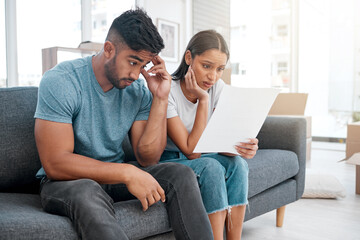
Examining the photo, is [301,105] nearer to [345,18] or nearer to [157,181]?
[345,18]

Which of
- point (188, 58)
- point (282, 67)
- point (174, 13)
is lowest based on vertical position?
point (188, 58)

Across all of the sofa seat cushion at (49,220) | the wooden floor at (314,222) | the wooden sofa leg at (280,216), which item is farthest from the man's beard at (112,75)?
the wooden sofa leg at (280,216)

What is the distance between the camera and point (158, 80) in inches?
55.6

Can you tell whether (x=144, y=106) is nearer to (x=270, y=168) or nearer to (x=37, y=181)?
(x=37, y=181)

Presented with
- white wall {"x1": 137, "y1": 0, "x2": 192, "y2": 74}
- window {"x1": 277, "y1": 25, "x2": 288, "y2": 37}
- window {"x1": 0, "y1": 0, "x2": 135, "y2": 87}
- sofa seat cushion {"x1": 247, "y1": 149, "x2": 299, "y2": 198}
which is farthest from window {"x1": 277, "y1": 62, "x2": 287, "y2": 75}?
sofa seat cushion {"x1": 247, "y1": 149, "x2": 299, "y2": 198}

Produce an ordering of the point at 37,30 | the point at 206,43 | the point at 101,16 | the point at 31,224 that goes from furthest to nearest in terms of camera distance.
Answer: the point at 101,16
the point at 37,30
the point at 206,43
the point at 31,224

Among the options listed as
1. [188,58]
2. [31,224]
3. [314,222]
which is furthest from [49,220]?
[314,222]

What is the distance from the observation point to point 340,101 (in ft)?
15.3

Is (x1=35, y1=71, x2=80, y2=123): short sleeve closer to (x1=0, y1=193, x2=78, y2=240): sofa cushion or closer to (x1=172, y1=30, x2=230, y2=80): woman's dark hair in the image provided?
(x1=0, y1=193, x2=78, y2=240): sofa cushion

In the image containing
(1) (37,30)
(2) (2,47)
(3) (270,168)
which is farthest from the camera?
(1) (37,30)

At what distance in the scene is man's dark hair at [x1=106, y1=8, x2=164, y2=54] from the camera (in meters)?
1.17

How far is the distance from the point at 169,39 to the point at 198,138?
11.8ft

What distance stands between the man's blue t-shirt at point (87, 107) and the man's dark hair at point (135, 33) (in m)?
0.15

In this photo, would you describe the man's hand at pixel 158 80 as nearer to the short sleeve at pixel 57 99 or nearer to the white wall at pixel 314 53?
the short sleeve at pixel 57 99
